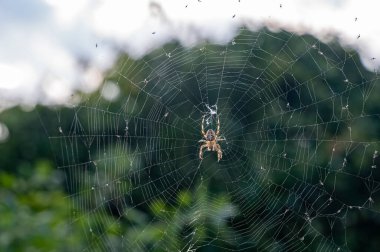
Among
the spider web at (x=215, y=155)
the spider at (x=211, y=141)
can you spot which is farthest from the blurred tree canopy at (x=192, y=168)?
the spider at (x=211, y=141)

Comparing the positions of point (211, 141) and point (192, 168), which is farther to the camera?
point (192, 168)

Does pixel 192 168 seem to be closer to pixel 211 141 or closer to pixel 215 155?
pixel 215 155

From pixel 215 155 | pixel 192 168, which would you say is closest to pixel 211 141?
pixel 192 168

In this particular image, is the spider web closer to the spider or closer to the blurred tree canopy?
the blurred tree canopy

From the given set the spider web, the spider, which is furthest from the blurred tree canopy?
the spider

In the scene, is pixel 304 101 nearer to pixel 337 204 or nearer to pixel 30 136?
pixel 337 204

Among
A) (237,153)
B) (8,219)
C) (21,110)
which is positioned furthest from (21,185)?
(21,110)
